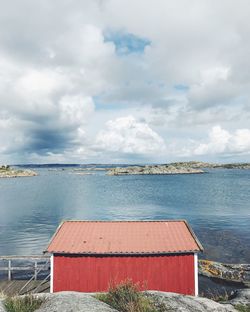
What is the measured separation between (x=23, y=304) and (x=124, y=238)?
372 inches

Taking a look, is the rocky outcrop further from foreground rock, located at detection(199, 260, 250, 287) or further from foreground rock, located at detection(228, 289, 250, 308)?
foreground rock, located at detection(199, 260, 250, 287)

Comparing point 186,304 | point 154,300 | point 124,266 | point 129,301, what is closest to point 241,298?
point 186,304

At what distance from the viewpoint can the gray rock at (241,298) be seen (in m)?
13.1

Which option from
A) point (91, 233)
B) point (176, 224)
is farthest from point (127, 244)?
point (176, 224)

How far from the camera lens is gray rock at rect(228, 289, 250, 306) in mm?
13141

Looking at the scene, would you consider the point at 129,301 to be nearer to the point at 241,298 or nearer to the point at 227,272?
the point at 241,298

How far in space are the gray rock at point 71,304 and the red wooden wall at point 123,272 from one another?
599cm

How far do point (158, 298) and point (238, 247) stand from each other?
26641mm

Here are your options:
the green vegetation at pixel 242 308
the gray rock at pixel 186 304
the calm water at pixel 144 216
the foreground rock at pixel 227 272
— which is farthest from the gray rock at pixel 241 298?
the calm water at pixel 144 216

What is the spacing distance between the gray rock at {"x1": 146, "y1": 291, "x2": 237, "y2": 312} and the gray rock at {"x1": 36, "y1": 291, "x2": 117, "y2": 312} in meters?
2.13

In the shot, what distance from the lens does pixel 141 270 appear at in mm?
18688

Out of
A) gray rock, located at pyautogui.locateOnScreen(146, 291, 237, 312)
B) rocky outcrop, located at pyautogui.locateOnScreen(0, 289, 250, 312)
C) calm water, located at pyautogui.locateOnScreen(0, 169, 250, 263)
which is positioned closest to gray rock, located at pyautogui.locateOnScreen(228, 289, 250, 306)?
rocky outcrop, located at pyautogui.locateOnScreen(0, 289, 250, 312)

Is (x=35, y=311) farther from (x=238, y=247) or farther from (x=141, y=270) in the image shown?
(x=238, y=247)

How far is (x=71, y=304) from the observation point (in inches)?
452
